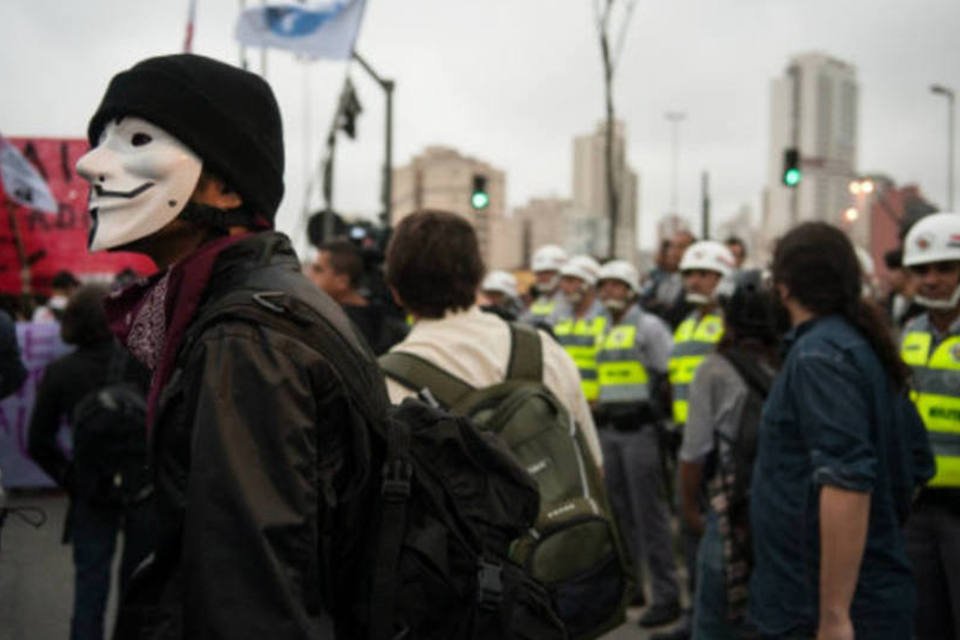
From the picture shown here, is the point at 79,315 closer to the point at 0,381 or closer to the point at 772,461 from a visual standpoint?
the point at 0,381

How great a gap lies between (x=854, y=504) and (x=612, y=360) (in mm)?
4861

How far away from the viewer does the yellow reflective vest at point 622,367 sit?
764 cm

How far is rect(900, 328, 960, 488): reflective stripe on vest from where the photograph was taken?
3.85 m

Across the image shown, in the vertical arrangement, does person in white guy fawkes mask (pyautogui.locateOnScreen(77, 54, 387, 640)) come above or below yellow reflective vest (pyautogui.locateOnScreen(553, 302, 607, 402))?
above

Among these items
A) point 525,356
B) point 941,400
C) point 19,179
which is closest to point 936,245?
point 941,400

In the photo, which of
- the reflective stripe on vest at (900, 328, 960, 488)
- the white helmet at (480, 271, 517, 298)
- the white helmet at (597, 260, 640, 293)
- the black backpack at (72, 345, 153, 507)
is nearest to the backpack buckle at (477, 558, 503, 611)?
the reflective stripe on vest at (900, 328, 960, 488)

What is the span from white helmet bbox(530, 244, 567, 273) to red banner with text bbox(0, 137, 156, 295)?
14.3 feet

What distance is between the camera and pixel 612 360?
781 cm

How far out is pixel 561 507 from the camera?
2.59m

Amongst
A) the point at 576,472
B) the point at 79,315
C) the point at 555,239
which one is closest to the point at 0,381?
the point at 79,315

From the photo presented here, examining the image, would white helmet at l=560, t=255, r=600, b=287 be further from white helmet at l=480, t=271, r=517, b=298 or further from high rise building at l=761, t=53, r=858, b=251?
high rise building at l=761, t=53, r=858, b=251

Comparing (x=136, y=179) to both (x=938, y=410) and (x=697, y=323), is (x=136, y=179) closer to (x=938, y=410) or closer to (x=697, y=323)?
(x=938, y=410)

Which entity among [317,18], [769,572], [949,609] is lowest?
[949,609]

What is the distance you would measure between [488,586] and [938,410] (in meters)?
2.72
